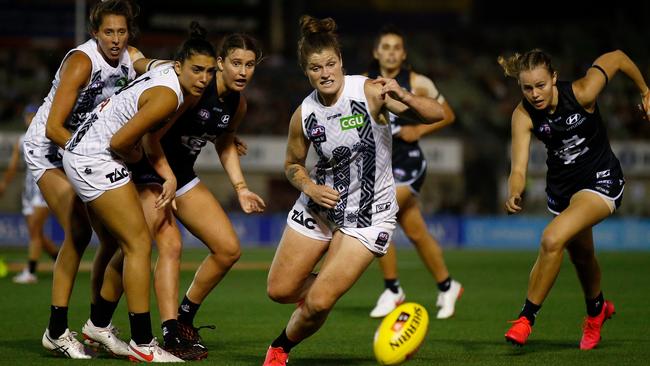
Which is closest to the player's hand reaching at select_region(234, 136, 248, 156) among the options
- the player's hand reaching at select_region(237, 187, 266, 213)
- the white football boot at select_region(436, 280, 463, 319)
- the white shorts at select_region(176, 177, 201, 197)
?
the white shorts at select_region(176, 177, 201, 197)

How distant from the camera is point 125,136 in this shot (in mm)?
6547

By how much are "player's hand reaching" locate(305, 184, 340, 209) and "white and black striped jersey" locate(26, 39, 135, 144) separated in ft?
6.34

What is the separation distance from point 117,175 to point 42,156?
1.06 m

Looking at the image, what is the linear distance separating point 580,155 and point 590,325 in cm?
130

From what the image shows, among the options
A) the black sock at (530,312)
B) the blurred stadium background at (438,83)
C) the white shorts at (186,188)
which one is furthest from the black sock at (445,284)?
the blurred stadium background at (438,83)

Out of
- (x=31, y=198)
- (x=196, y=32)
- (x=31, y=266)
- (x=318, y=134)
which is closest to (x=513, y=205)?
(x=318, y=134)

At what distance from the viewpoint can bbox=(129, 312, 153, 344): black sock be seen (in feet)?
22.3

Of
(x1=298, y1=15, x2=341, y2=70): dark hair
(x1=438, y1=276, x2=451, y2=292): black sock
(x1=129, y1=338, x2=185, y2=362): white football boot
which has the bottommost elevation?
(x1=438, y1=276, x2=451, y2=292): black sock

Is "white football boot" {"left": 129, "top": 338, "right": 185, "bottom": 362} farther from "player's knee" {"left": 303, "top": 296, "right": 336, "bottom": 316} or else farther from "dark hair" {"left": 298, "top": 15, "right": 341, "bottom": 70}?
"dark hair" {"left": 298, "top": 15, "right": 341, "bottom": 70}

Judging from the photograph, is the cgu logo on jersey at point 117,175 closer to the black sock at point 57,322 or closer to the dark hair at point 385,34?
the black sock at point 57,322

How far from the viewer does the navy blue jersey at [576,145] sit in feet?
24.5

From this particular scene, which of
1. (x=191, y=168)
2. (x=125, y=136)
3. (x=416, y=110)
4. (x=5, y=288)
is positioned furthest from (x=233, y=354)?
(x=5, y=288)

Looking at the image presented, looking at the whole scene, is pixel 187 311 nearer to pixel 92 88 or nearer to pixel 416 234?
pixel 92 88

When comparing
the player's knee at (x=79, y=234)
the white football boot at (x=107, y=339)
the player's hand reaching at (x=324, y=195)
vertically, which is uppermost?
the player's hand reaching at (x=324, y=195)
